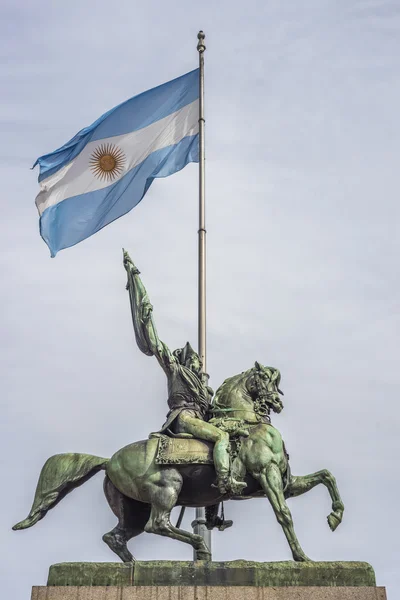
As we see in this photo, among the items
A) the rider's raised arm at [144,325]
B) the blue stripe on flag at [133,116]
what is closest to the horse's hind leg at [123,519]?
the rider's raised arm at [144,325]

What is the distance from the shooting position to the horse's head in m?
20.4

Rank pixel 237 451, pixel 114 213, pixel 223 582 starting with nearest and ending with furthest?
1. pixel 223 582
2. pixel 237 451
3. pixel 114 213

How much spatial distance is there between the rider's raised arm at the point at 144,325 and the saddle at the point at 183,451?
5.25 feet

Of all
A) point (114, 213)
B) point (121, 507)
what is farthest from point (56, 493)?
point (114, 213)

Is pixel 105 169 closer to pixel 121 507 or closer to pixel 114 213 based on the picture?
pixel 114 213

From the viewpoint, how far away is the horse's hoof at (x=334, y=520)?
19.5 m

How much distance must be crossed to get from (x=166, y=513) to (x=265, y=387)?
9.69 ft

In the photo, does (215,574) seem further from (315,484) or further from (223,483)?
(315,484)

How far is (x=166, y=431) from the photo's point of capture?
19.8m

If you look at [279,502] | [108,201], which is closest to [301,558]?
[279,502]

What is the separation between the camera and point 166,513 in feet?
62.2

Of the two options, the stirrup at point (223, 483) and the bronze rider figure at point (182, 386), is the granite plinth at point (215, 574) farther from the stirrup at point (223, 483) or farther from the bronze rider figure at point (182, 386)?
the bronze rider figure at point (182, 386)

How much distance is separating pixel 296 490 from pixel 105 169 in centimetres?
981

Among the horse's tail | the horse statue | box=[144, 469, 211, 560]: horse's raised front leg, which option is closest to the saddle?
the horse statue
